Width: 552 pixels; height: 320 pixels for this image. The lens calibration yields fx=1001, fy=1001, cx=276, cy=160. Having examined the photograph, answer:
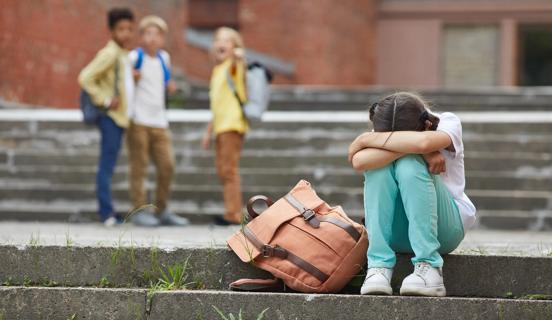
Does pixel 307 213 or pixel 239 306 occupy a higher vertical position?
pixel 307 213

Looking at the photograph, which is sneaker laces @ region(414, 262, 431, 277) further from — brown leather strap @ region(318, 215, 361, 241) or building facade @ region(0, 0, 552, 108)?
building facade @ region(0, 0, 552, 108)

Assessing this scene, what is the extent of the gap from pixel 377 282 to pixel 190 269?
0.89 metres

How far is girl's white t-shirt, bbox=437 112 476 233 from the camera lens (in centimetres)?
416

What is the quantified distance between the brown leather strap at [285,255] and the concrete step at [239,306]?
4.1 inches

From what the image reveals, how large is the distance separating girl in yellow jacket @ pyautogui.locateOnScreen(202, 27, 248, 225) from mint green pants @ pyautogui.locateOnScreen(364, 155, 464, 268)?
3.35 m

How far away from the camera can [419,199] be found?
3961 mm

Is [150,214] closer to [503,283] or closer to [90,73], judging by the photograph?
[90,73]

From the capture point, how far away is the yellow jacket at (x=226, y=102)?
743cm

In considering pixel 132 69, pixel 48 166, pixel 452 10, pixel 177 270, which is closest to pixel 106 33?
pixel 48 166

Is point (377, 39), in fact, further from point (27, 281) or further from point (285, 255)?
point (285, 255)

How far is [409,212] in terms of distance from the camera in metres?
3.97

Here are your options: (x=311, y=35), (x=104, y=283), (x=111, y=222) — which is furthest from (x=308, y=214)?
(x=311, y=35)

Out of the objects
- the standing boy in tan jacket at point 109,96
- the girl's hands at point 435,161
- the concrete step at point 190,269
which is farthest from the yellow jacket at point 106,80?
the girl's hands at point 435,161

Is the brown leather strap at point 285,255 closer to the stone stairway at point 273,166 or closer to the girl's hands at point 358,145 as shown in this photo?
the girl's hands at point 358,145
